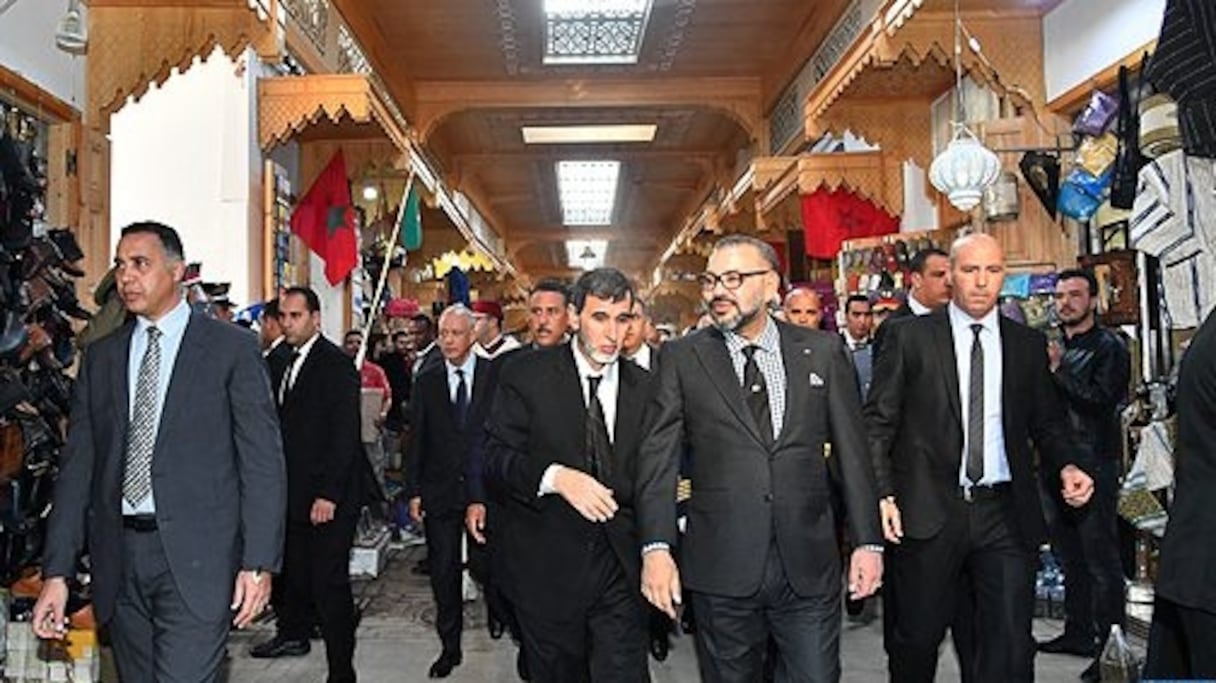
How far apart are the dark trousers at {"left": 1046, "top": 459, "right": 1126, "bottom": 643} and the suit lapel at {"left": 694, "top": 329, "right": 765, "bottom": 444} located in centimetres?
225

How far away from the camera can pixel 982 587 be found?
3.63 metres

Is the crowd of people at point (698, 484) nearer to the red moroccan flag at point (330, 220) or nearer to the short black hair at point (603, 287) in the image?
the short black hair at point (603, 287)

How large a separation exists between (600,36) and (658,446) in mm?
8760

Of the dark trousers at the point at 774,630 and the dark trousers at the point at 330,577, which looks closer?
the dark trousers at the point at 774,630

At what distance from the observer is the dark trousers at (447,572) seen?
16.8ft

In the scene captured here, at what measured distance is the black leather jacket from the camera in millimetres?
4926

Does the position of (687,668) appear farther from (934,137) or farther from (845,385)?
(934,137)

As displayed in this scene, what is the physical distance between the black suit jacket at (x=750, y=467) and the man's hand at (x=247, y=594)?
3.29 feet

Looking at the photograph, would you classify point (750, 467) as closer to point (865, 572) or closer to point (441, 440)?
point (865, 572)

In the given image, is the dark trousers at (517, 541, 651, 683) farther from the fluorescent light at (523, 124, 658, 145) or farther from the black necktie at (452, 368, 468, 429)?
the fluorescent light at (523, 124, 658, 145)

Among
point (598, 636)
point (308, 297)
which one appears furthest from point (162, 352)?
point (308, 297)

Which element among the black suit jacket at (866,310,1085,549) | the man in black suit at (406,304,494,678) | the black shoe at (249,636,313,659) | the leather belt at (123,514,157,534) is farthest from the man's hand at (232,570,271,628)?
the black shoe at (249,636,313,659)

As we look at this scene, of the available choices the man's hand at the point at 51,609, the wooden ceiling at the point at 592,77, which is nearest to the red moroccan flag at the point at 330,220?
the wooden ceiling at the point at 592,77

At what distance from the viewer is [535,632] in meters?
3.34
